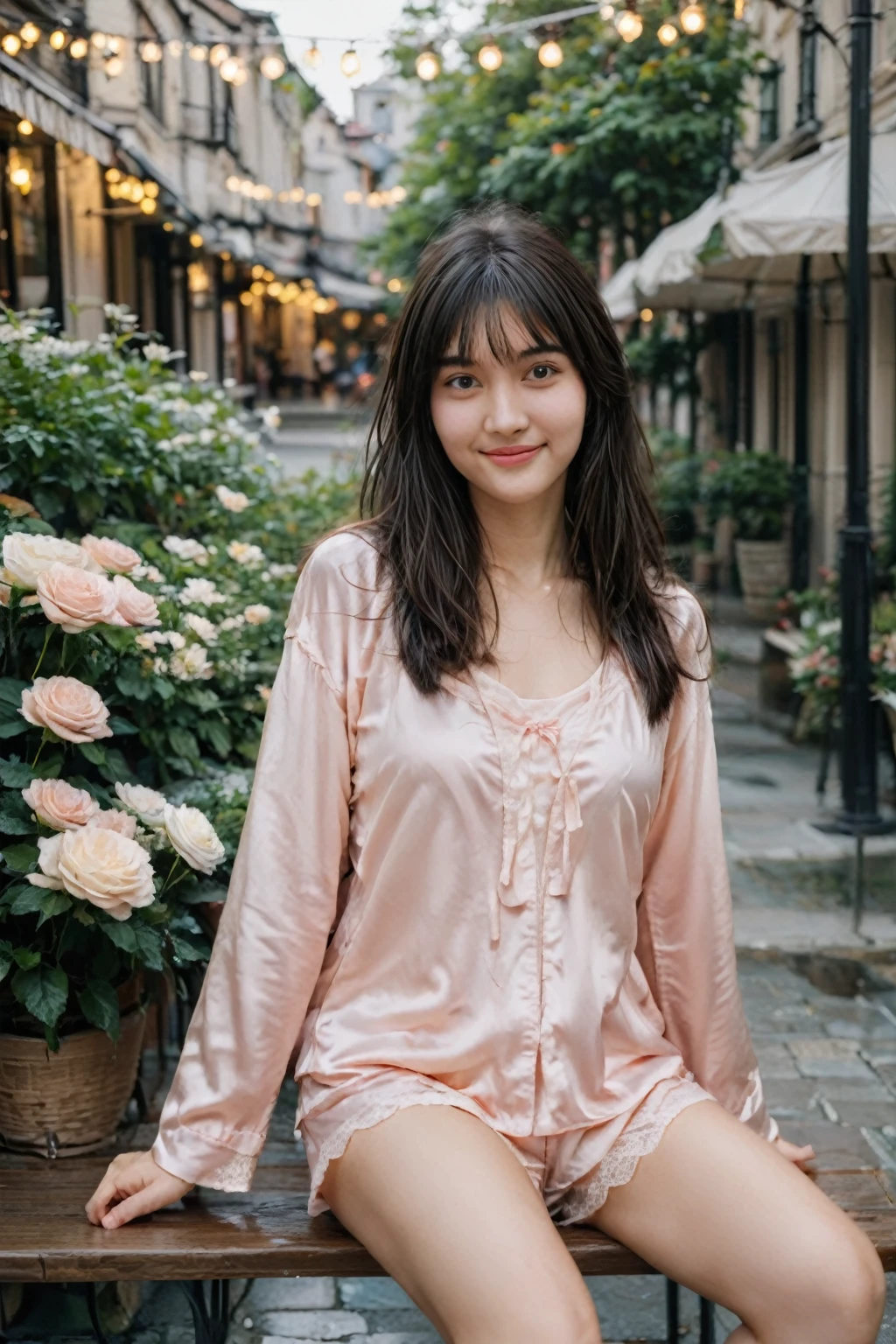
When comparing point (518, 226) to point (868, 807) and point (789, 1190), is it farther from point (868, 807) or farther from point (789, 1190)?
point (868, 807)

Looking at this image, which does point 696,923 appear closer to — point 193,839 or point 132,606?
point 193,839

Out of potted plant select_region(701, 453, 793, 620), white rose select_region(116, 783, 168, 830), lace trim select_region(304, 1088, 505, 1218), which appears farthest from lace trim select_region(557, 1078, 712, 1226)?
potted plant select_region(701, 453, 793, 620)

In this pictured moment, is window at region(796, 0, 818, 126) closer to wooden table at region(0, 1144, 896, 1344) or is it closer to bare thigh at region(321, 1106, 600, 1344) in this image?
wooden table at region(0, 1144, 896, 1344)

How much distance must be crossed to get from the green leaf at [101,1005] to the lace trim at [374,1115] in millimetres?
687

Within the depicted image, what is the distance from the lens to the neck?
2.65 m

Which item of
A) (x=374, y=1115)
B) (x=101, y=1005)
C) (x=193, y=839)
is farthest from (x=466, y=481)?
(x=101, y=1005)

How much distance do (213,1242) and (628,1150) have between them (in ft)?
2.08

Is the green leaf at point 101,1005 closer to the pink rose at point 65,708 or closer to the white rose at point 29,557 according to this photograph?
the pink rose at point 65,708

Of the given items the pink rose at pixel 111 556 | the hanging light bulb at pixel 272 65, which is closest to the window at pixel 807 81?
the hanging light bulb at pixel 272 65

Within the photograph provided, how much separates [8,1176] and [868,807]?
15.2 ft

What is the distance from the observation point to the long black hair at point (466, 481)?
242 centimetres

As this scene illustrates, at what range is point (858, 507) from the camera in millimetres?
6426

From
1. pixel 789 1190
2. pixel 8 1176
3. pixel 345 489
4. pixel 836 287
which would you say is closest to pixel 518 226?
pixel 789 1190

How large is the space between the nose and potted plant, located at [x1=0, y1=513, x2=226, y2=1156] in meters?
0.81
